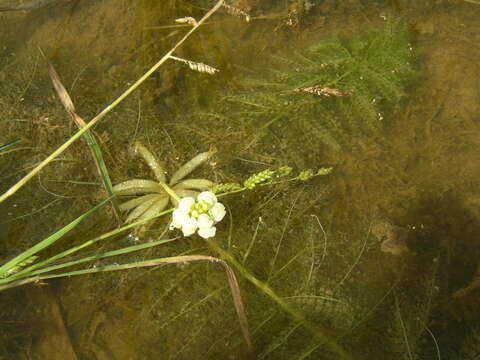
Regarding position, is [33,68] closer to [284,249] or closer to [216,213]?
[216,213]

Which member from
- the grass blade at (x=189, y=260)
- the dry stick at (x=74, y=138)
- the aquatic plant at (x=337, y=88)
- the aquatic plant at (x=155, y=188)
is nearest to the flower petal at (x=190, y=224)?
the grass blade at (x=189, y=260)

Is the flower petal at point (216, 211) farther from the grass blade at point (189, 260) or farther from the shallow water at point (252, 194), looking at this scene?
the shallow water at point (252, 194)

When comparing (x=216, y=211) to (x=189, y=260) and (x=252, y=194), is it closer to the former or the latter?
(x=189, y=260)

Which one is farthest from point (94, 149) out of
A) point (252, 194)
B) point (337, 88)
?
point (337, 88)

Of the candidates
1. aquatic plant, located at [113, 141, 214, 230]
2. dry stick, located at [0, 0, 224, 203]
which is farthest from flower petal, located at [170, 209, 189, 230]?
dry stick, located at [0, 0, 224, 203]

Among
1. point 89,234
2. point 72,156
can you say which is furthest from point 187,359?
point 72,156
